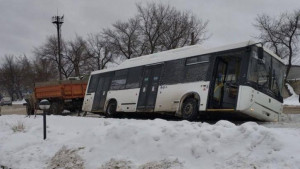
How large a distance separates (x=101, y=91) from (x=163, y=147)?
12.7m

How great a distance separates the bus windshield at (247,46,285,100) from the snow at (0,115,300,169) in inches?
189

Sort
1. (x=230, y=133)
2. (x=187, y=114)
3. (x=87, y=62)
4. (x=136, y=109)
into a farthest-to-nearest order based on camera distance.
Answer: (x=87, y=62), (x=136, y=109), (x=187, y=114), (x=230, y=133)

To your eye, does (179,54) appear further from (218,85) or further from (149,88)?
(218,85)

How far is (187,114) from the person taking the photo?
14.6 m

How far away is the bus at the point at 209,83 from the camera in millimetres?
13094

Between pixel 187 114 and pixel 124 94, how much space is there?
14.4ft

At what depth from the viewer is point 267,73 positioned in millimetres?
13773

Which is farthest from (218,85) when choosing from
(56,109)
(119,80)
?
(56,109)

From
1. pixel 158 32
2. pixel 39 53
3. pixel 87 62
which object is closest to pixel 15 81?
pixel 39 53

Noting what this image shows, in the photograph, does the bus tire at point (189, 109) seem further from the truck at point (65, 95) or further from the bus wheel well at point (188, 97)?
the truck at point (65, 95)

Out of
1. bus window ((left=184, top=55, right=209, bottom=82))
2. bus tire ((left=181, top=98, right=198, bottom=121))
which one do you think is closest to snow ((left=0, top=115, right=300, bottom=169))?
bus tire ((left=181, top=98, right=198, bottom=121))

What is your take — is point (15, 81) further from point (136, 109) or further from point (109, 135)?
point (109, 135)

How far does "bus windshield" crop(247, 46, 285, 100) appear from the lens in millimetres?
13109

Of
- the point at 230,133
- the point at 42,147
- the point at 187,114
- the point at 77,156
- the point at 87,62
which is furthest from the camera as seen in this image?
the point at 87,62
